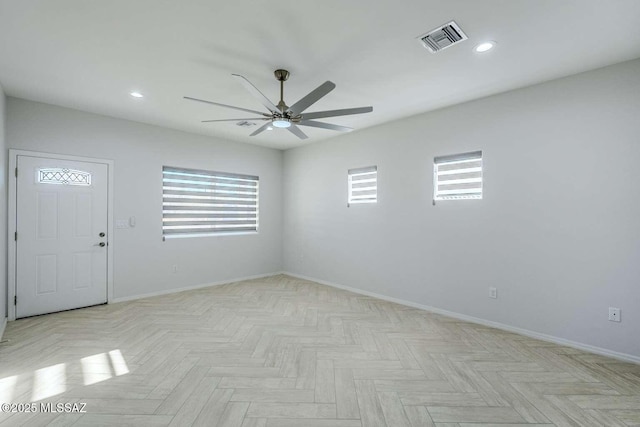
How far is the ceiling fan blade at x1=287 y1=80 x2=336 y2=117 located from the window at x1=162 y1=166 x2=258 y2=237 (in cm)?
309

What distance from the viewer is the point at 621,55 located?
2635mm

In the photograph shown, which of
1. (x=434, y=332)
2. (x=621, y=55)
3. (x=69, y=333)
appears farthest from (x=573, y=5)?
(x=69, y=333)

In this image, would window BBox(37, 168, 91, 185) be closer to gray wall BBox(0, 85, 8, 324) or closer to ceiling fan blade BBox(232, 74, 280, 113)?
gray wall BBox(0, 85, 8, 324)

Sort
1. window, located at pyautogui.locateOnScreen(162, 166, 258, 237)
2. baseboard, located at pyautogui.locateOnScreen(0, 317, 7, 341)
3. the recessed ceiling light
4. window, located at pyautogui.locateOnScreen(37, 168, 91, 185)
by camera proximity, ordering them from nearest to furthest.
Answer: the recessed ceiling light < baseboard, located at pyautogui.locateOnScreen(0, 317, 7, 341) < window, located at pyautogui.locateOnScreen(37, 168, 91, 185) < window, located at pyautogui.locateOnScreen(162, 166, 258, 237)

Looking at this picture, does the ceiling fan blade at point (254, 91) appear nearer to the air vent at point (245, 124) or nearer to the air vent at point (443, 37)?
the air vent at point (443, 37)

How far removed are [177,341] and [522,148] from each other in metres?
4.20

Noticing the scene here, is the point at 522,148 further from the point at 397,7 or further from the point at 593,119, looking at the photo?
the point at 397,7

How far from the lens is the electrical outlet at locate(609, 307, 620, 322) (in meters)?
2.77

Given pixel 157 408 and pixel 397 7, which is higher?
pixel 397 7

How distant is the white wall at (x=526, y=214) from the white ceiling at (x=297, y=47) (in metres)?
0.38

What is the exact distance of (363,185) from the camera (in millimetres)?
4992

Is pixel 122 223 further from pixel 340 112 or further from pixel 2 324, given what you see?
pixel 340 112

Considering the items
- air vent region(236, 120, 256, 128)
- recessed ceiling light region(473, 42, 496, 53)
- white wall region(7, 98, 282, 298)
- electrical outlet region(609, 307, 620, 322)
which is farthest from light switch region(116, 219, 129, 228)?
electrical outlet region(609, 307, 620, 322)

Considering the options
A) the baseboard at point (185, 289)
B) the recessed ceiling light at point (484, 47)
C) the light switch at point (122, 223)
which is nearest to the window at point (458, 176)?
the recessed ceiling light at point (484, 47)
